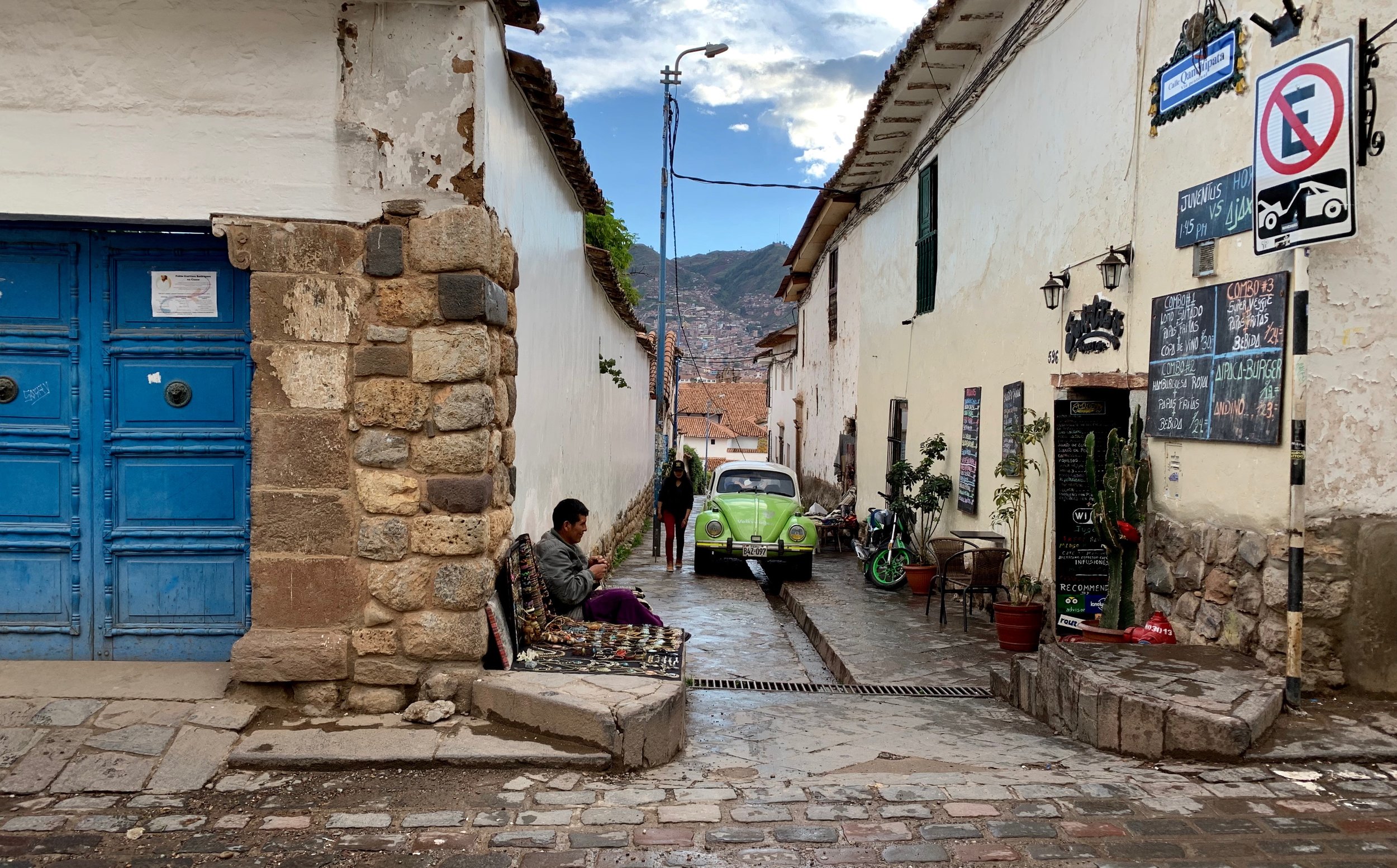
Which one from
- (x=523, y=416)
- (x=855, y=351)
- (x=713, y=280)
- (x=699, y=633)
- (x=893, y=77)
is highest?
(x=713, y=280)

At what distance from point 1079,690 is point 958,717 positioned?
0.91 meters

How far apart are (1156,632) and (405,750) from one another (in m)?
4.42

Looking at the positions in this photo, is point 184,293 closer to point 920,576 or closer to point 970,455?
point 970,455

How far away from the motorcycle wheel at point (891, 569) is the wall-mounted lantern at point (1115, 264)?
16.0 feet

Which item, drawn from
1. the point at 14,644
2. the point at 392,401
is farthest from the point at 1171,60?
the point at 14,644

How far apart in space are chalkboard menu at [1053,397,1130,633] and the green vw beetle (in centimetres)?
478

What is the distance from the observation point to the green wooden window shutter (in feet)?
40.1

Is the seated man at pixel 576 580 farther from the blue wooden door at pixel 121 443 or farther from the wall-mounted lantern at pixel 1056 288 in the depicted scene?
the wall-mounted lantern at pixel 1056 288

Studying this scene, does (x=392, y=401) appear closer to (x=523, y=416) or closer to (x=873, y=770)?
(x=523, y=416)

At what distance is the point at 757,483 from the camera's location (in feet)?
45.9

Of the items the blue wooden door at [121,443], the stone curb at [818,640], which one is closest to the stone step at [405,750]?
the blue wooden door at [121,443]

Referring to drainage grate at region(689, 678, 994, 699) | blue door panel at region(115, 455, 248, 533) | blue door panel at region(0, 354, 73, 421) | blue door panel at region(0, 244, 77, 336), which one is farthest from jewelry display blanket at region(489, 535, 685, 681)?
blue door panel at region(0, 244, 77, 336)

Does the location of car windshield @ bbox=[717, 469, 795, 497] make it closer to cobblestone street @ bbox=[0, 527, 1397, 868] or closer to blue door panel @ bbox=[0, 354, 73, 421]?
cobblestone street @ bbox=[0, 527, 1397, 868]

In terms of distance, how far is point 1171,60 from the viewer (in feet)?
20.8
